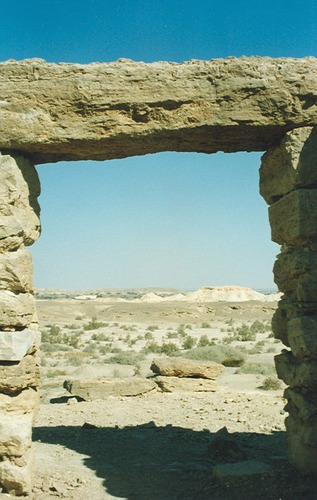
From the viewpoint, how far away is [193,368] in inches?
A: 446

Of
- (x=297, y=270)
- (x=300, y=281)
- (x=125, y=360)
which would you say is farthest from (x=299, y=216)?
(x=125, y=360)

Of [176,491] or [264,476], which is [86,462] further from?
[264,476]

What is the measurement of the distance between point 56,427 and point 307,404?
14.1 ft

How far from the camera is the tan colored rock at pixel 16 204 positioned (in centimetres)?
519

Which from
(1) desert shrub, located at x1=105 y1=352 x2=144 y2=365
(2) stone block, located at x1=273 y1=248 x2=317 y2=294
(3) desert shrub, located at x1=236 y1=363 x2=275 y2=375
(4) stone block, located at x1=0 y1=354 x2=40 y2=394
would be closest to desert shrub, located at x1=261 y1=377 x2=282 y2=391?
(3) desert shrub, located at x1=236 y1=363 x2=275 y2=375

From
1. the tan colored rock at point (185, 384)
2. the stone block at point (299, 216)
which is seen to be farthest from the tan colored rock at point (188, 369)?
the stone block at point (299, 216)

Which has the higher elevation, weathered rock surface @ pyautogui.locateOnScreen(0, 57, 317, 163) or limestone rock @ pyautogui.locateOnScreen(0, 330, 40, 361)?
weathered rock surface @ pyautogui.locateOnScreen(0, 57, 317, 163)

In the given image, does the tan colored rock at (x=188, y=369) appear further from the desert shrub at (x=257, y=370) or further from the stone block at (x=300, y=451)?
the stone block at (x=300, y=451)

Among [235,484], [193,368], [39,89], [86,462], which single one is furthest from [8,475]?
[193,368]

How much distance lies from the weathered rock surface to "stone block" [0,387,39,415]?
8.34 feet

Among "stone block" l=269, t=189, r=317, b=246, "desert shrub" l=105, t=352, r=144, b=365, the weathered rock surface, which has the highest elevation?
the weathered rock surface

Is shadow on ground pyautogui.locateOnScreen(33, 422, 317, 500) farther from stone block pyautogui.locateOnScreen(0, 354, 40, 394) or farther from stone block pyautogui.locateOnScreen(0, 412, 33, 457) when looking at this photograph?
stone block pyautogui.locateOnScreen(0, 354, 40, 394)

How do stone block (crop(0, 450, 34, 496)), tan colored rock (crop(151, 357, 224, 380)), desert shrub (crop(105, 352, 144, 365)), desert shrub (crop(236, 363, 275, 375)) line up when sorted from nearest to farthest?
1. stone block (crop(0, 450, 34, 496))
2. tan colored rock (crop(151, 357, 224, 380))
3. desert shrub (crop(236, 363, 275, 375))
4. desert shrub (crop(105, 352, 144, 365))

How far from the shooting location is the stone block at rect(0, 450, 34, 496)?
4906 mm
